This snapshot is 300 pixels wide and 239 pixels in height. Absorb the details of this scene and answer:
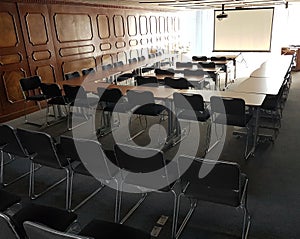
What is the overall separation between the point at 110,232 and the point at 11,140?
1685mm

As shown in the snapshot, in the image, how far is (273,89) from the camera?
4145 millimetres

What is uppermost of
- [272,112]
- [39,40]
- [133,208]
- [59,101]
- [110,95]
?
[39,40]

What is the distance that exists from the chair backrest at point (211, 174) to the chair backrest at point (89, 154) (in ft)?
2.28

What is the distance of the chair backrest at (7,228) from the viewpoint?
61.9 inches

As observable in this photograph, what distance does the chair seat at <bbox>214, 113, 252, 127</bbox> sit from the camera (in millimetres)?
3514

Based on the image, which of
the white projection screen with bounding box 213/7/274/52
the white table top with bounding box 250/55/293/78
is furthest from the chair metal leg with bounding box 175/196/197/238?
the white projection screen with bounding box 213/7/274/52

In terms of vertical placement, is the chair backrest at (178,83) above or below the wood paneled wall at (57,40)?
below

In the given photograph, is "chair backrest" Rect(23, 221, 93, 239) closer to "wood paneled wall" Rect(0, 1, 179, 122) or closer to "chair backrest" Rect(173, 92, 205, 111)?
"chair backrest" Rect(173, 92, 205, 111)

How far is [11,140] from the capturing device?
2867mm

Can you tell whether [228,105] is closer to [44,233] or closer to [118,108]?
[118,108]

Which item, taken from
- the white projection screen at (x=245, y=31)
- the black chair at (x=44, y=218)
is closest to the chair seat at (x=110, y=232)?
the black chair at (x=44, y=218)

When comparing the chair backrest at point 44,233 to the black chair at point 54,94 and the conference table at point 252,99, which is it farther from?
the black chair at point 54,94

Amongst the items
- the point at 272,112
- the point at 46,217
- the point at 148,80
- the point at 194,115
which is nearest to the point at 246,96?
the point at 194,115

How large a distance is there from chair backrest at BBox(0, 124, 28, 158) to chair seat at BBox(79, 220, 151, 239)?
1.43 meters
